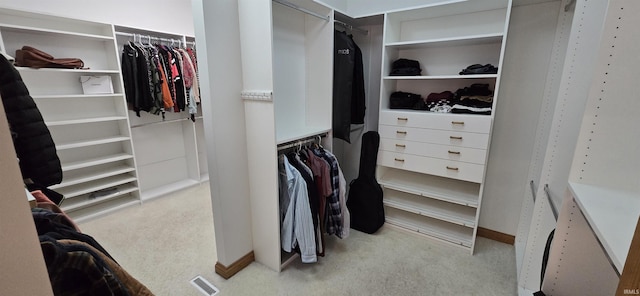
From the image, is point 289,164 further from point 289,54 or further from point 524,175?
point 524,175

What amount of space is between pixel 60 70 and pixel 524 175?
4249 mm

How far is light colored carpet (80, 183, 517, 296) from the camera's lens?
188 cm

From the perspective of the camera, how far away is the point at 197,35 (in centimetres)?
160

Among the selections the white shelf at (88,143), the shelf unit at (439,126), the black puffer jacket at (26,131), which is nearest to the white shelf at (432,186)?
the shelf unit at (439,126)

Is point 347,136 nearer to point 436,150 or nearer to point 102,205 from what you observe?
point 436,150

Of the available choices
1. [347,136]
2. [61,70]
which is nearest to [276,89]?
[347,136]

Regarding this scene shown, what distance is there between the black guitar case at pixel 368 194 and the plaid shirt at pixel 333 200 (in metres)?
0.42

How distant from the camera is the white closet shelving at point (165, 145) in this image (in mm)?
3234

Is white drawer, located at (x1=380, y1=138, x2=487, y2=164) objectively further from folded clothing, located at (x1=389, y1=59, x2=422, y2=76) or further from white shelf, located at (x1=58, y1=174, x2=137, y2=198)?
white shelf, located at (x1=58, y1=174, x2=137, y2=198)

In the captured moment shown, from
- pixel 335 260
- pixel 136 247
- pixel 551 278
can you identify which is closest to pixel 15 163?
pixel 551 278

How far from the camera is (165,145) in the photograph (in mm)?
3568

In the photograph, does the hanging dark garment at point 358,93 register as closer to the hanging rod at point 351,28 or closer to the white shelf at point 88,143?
the hanging rod at point 351,28

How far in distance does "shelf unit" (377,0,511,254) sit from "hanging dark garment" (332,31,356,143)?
0.30m

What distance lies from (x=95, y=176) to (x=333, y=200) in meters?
2.62
